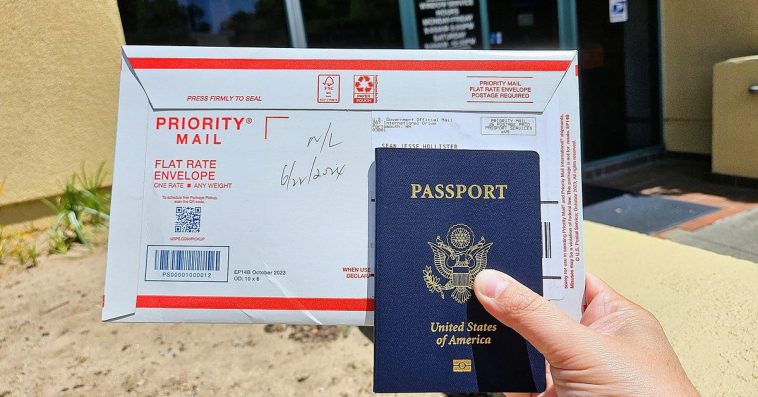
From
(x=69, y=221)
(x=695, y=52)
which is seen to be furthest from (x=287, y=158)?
(x=695, y=52)

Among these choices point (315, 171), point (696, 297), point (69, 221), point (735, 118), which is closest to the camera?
point (315, 171)

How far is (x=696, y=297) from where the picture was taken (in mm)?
2678

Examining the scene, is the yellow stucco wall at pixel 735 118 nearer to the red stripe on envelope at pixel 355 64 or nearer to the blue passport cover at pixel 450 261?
the red stripe on envelope at pixel 355 64

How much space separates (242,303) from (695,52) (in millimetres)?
6477

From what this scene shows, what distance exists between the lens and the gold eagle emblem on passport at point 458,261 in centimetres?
132

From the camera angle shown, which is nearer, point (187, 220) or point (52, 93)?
point (187, 220)

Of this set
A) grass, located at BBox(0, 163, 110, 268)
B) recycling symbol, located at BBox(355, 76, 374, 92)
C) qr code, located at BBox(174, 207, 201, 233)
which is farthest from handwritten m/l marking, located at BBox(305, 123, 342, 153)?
grass, located at BBox(0, 163, 110, 268)

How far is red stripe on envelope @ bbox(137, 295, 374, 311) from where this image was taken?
139 cm

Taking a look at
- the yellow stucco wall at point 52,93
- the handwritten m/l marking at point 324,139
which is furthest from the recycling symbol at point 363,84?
the yellow stucco wall at point 52,93

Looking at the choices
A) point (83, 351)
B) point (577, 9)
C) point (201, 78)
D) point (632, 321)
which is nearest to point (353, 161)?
point (201, 78)

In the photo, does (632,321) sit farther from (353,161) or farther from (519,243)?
(353,161)

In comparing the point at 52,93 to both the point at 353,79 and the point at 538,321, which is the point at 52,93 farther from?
the point at 538,321

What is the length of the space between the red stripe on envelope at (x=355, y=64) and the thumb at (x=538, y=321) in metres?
0.57

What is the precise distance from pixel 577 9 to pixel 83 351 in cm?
545
